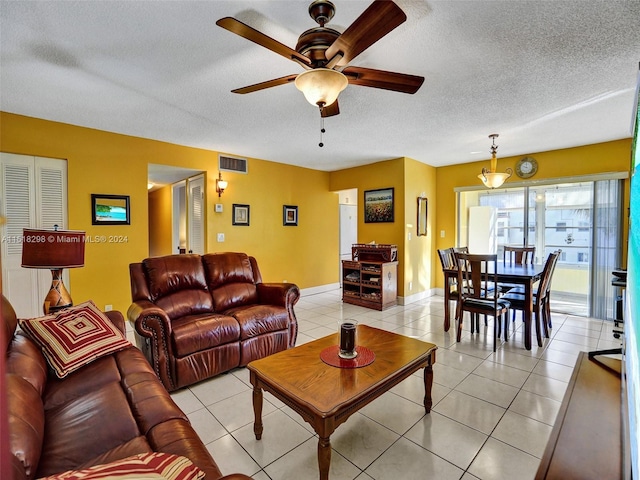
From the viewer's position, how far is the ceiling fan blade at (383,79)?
Answer: 199cm

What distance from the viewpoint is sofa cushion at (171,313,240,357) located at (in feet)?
8.47

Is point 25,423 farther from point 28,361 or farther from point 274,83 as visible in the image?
point 274,83

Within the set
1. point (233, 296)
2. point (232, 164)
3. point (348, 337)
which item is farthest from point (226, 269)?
point (232, 164)

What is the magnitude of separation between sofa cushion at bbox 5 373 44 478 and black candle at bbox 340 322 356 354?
150cm

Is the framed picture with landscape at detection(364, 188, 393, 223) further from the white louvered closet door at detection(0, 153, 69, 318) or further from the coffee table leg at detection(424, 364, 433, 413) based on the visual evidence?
the white louvered closet door at detection(0, 153, 69, 318)

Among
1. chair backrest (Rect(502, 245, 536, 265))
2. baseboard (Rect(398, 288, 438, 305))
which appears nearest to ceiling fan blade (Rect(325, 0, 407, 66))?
chair backrest (Rect(502, 245, 536, 265))

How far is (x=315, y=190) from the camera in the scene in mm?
6371

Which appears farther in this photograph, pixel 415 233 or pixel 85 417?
pixel 415 233

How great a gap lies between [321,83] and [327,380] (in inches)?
65.4

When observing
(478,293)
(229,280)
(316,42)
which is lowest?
(478,293)

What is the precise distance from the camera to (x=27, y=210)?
346 cm

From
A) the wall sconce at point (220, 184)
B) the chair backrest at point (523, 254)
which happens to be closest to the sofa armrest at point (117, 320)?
the wall sconce at point (220, 184)

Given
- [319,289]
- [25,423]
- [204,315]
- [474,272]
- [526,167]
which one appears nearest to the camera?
[25,423]

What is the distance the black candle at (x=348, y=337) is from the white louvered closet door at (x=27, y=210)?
132 inches
